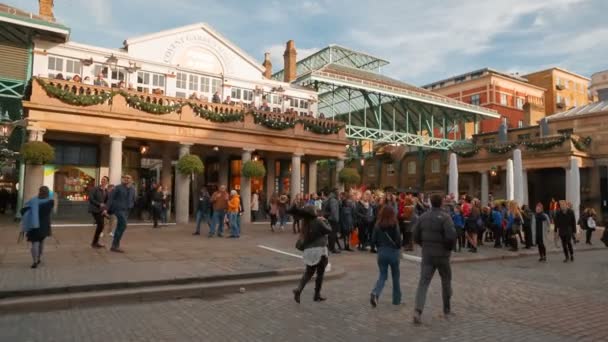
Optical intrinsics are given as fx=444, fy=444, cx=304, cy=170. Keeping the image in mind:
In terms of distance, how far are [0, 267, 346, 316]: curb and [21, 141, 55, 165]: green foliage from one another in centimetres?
1199

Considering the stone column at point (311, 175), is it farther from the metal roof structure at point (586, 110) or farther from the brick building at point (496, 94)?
the brick building at point (496, 94)

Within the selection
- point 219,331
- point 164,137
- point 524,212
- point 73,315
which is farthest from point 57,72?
point 524,212

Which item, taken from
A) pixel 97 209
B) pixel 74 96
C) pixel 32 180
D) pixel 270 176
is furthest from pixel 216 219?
pixel 270 176

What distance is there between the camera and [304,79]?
29.6 m

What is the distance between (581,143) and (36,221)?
3589 centimetres

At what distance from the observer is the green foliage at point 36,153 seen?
→ 1694 centimetres

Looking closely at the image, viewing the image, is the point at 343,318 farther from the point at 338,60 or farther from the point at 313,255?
the point at 338,60

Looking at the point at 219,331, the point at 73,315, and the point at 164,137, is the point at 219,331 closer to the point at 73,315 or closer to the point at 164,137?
the point at 73,315

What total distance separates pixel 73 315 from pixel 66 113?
48.2ft

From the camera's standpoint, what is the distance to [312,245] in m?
7.45

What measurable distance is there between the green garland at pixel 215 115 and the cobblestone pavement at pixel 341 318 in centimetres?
1485

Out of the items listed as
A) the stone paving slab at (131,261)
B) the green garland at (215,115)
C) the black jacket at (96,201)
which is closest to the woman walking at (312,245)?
the stone paving slab at (131,261)

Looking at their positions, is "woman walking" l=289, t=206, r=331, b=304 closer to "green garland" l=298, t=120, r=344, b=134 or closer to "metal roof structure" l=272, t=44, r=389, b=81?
"green garland" l=298, t=120, r=344, b=134

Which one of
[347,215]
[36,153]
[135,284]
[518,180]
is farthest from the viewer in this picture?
[518,180]
